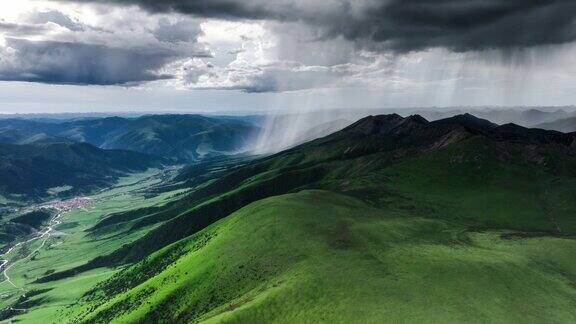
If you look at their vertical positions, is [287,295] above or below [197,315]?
above

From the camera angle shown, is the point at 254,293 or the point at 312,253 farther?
the point at 312,253

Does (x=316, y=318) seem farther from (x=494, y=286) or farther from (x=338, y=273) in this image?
(x=494, y=286)

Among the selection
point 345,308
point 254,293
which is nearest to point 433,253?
point 345,308

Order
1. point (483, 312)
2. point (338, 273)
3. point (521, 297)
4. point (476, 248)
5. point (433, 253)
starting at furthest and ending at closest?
point (476, 248)
point (433, 253)
point (338, 273)
point (521, 297)
point (483, 312)

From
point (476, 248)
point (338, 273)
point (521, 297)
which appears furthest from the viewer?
point (476, 248)

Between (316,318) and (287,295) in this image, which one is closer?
(316,318)

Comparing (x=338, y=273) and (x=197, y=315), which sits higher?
(x=338, y=273)

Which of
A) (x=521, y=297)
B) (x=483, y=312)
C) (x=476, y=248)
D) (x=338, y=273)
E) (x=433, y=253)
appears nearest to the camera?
(x=483, y=312)

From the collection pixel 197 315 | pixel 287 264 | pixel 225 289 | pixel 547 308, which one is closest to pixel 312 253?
pixel 287 264

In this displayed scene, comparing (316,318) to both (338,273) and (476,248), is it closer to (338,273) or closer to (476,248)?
(338,273)
